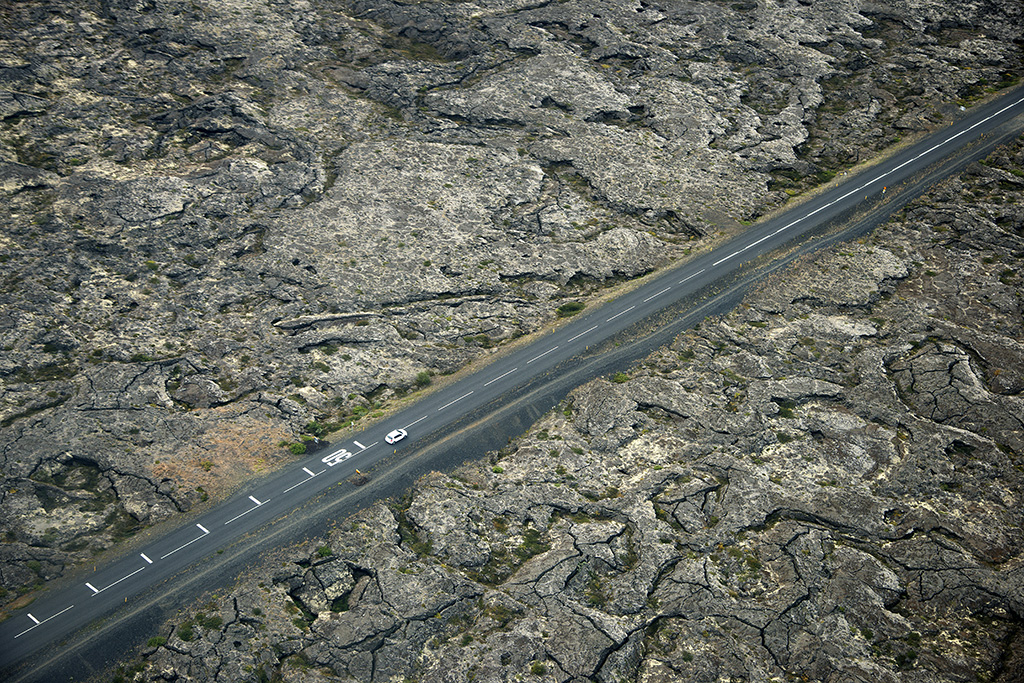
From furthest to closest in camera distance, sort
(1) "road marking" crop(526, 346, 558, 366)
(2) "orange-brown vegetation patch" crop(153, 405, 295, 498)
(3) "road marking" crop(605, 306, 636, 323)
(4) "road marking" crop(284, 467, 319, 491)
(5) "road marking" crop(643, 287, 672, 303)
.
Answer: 1. (5) "road marking" crop(643, 287, 672, 303)
2. (3) "road marking" crop(605, 306, 636, 323)
3. (1) "road marking" crop(526, 346, 558, 366)
4. (2) "orange-brown vegetation patch" crop(153, 405, 295, 498)
5. (4) "road marking" crop(284, 467, 319, 491)

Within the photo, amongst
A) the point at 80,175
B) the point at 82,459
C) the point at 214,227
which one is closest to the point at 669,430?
the point at 82,459

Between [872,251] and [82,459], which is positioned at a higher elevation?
[872,251]

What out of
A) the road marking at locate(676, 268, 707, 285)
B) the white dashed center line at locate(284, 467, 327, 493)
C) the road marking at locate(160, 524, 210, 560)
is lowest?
the road marking at locate(160, 524, 210, 560)

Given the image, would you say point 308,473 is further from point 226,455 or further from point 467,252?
point 467,252

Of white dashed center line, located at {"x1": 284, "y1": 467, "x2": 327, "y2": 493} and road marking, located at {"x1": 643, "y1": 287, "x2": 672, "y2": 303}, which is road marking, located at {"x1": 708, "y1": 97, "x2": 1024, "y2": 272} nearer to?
road marking, located at {"x1": 643, "y1": 287, "x2": 672, "y2": 303}

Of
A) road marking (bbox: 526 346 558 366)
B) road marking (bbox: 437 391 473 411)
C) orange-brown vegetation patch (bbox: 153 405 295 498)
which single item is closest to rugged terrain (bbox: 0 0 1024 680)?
orange-brown vegetation patch (bbox: 153 405 295 498)

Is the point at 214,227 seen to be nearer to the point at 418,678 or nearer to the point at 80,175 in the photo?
the point at 80,175

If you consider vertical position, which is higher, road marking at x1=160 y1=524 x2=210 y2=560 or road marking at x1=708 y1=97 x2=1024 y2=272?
road marking at x1=708 y1=97 x2=1024 y2=272

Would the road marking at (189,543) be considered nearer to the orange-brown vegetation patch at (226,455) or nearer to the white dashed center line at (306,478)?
the orange-brown vegetation patch at (226,455)
